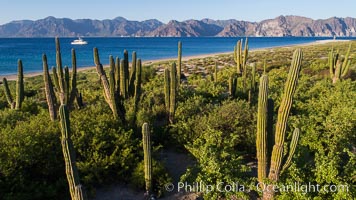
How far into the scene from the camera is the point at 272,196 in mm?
6219

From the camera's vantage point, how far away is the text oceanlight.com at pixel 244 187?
5.73 metres

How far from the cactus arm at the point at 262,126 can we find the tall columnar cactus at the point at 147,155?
2443 mm

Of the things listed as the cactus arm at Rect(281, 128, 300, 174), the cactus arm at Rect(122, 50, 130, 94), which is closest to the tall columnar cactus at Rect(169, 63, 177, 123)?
the cactus arm at Rect(122, 50, 130, 94)

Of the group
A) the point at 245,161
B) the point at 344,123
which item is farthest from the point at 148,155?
the point at 344,123

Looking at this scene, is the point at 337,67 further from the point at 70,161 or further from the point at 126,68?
the point at 70,161

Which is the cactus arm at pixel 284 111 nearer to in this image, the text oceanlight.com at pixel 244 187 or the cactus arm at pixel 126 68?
the text oceanlight.com at pixel 244 187

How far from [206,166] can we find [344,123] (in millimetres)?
4325

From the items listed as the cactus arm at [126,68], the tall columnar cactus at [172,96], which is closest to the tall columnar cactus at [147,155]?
the tall columnar cactus at [172,96]

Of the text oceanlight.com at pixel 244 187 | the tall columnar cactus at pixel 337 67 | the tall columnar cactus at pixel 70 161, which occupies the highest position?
the tall columnar cactus at pixel 337 67

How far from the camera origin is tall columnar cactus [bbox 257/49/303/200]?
579 centimetres

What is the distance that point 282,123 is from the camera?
5.96 metres

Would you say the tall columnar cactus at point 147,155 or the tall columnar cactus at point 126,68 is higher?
the tall columnar cactus at point 126,68

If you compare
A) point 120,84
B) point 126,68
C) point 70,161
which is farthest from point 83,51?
point 70,161

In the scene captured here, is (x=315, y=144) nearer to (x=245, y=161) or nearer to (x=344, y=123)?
(x=344, y=123)
